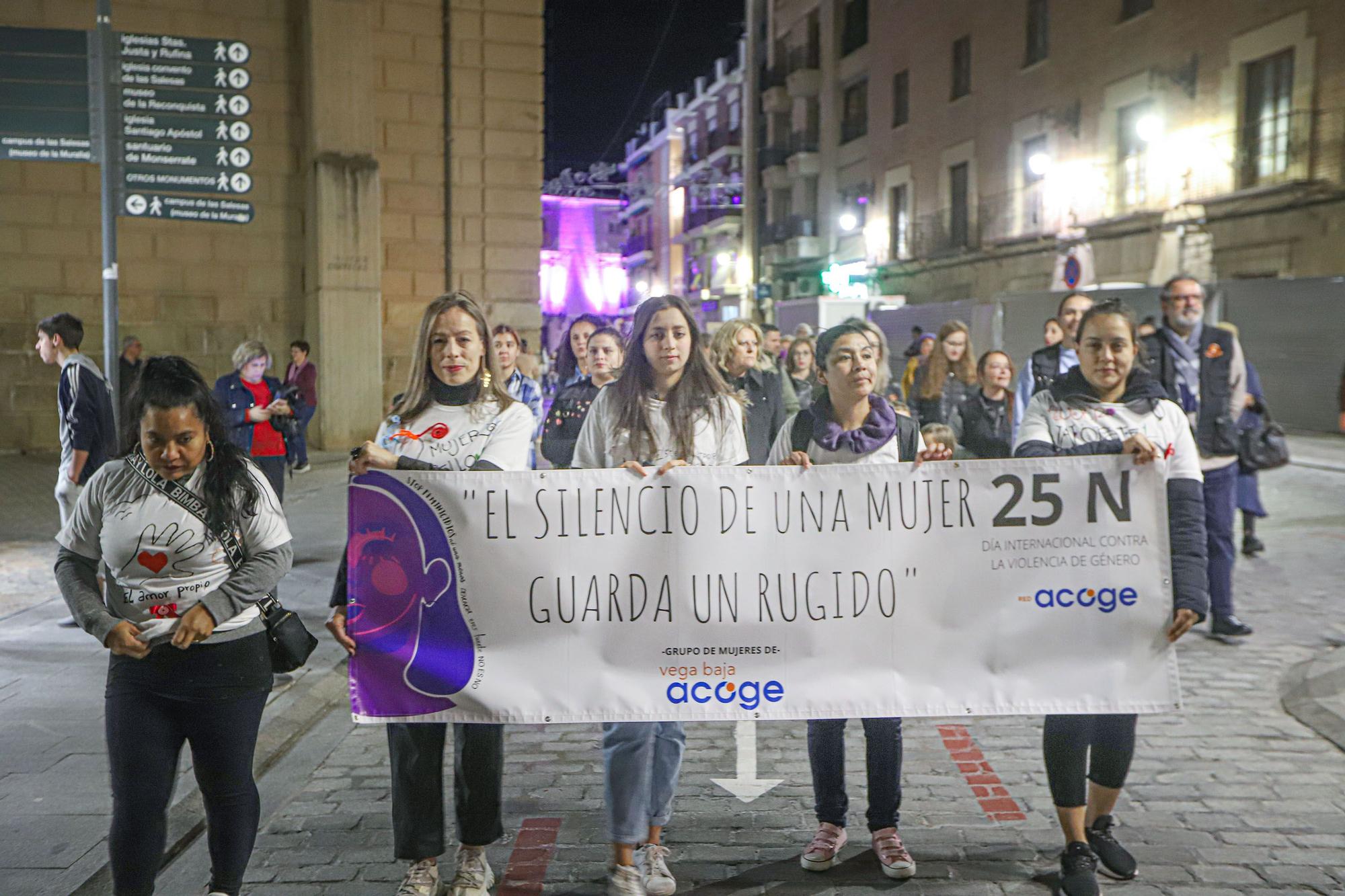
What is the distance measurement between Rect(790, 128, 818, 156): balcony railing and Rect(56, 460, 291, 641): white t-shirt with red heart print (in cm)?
4372

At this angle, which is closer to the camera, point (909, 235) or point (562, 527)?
point (562, 527)

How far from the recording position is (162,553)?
3.28 m

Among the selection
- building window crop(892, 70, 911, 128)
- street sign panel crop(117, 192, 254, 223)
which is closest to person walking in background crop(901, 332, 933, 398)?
street sign panel crop(117, 192, 254, 223)

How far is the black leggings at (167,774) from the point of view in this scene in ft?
10.6

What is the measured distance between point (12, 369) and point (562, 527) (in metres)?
14.9

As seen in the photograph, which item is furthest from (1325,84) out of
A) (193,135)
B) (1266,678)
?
(193,135)

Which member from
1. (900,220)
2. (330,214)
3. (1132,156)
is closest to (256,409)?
(330,214)

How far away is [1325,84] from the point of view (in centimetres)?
2125

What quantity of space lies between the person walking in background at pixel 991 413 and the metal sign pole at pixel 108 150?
540 centimetres

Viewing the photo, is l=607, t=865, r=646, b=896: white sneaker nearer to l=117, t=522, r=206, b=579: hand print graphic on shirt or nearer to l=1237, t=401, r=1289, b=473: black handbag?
l=117, t=522, r=206, b=579: hand print graphic on shirt

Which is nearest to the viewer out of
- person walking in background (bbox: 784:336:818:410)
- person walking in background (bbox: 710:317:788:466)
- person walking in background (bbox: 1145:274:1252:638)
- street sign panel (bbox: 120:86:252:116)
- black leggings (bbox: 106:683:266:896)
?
black leggings (bbox: 106:683:266:896)

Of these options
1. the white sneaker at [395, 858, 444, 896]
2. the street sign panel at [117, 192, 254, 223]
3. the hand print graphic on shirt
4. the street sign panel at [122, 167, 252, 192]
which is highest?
the street sign panel at [122, 167, 252, 192]

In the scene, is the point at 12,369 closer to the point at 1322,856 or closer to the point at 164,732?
the point at 164,732

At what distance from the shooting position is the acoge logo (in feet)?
12.6
